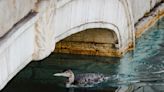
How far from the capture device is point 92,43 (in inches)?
631

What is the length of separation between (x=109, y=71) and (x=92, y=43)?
1284mm

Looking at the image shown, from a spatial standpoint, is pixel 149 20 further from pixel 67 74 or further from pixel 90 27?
pixel 67 74

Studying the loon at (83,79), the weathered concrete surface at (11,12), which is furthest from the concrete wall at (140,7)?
the weathered concrete surface at (11,12)

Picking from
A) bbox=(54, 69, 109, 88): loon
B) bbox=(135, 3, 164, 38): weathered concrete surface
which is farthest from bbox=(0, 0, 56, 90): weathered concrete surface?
bbox=(135, 3, 164, 38): weathered concrete surface

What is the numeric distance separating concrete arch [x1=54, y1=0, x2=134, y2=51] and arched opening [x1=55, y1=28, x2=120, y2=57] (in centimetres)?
29

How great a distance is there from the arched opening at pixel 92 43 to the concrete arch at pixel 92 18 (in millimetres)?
286

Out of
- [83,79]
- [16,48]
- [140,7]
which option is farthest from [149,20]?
[16,48]

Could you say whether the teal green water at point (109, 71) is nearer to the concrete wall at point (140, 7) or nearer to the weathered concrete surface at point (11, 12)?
the concrete wall at point (140, 7)

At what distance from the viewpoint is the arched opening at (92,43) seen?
1573 cm

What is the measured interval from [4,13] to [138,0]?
1231 cm

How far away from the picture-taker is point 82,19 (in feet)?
39.2

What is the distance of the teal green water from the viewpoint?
43.6 ft

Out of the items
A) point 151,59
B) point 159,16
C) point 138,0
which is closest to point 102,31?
point 151,59

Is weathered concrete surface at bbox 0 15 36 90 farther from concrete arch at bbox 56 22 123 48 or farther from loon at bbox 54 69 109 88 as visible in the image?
loon at bbox 54 69 109 88
